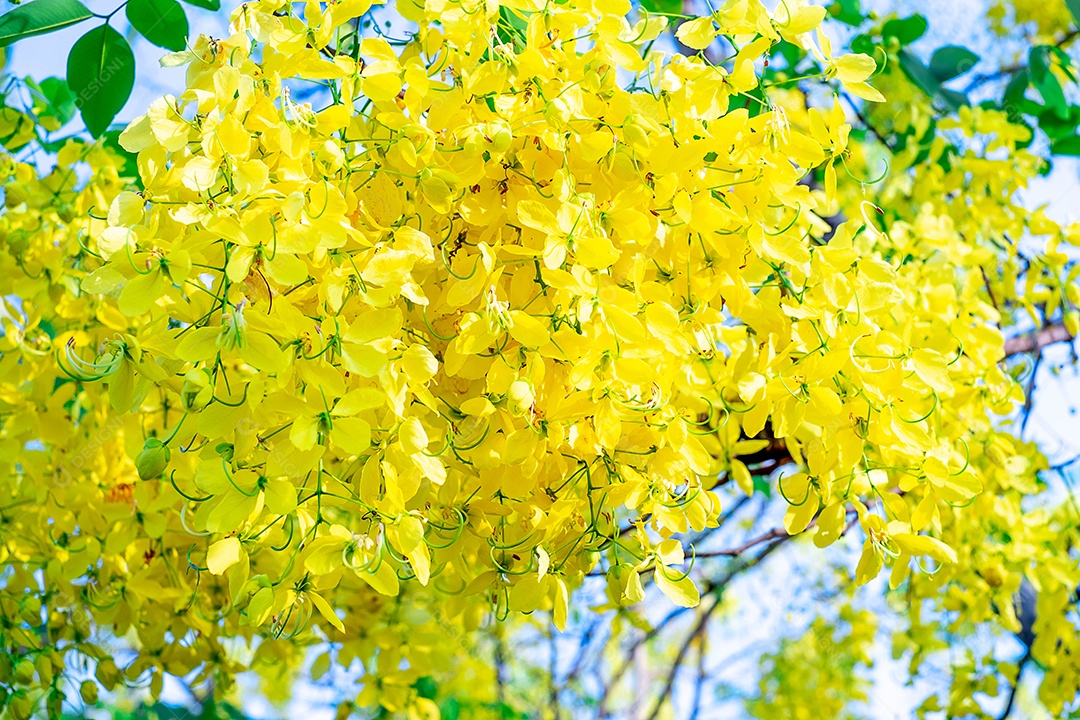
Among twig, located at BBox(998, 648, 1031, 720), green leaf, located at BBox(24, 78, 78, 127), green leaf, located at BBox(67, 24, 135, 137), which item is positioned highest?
green leaf, located at BBox(24, 78, 78, 127)

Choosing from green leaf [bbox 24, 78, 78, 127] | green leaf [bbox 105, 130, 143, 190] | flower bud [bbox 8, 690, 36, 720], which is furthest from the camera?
green leaf [bbox 24, 78, 78, 127]

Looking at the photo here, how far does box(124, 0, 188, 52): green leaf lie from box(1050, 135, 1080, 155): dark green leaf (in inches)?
58.3

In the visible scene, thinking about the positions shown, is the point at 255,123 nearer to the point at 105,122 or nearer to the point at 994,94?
the point at 105,122

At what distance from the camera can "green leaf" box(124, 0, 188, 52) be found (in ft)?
3.50

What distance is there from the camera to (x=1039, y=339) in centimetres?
169

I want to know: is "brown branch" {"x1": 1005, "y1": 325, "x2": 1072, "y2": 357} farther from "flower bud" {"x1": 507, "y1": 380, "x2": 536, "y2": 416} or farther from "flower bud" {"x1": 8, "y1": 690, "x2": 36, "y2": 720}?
"flower bud" {"x1": 8, "y1": 690, "x2": 36, "y2": 720}

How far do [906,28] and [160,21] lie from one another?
3.89ft

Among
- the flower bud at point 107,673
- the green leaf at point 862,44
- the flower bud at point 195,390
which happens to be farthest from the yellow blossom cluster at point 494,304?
the green leaf at point 862,44

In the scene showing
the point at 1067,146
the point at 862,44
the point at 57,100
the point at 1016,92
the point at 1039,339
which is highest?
the point at 57,100

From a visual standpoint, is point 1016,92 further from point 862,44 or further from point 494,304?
point 494,304

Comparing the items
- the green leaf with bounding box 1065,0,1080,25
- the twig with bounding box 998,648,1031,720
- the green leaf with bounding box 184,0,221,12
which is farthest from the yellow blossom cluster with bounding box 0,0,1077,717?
the twig with bounding box 998,648,1031,720

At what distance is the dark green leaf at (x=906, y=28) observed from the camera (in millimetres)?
1586

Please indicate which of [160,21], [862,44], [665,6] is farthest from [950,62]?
[160,21]

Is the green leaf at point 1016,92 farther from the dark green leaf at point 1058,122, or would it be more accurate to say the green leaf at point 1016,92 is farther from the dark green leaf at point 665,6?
the dark green leaf at point 665,6
